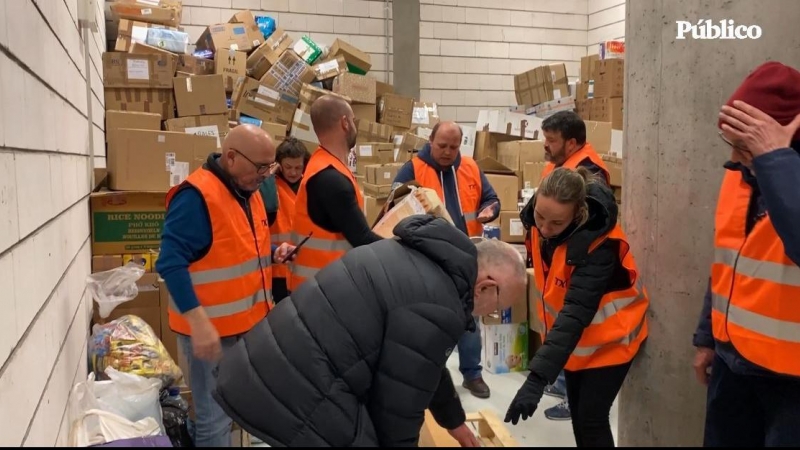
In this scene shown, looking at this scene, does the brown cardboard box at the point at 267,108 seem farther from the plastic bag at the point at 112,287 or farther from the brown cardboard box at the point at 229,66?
the plastic bag at the point at 112,287

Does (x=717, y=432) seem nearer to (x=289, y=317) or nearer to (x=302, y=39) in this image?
(x=289, y=317)

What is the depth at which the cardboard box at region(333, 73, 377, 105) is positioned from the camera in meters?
6.02

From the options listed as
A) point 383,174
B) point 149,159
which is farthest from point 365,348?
point 383,174

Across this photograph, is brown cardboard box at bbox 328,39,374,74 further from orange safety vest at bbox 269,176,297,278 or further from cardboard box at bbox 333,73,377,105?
orange safety vest at bbox 269,176,297,278

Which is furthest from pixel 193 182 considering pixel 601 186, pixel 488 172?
pixel 488 172

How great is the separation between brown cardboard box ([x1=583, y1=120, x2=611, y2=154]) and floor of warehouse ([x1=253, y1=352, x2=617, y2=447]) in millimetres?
2763

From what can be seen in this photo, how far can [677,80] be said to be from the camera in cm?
205

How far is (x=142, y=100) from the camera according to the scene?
5.04 m

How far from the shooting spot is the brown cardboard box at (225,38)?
231 inches

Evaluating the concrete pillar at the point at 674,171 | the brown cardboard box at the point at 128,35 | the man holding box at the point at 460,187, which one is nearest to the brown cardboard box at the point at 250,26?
the brown cardboard box at the point at 128,35

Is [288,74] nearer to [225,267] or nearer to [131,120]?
[131,120]

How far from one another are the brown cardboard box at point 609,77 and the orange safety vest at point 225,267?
4.80m

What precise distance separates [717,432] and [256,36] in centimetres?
544

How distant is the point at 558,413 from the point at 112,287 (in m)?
2.29
